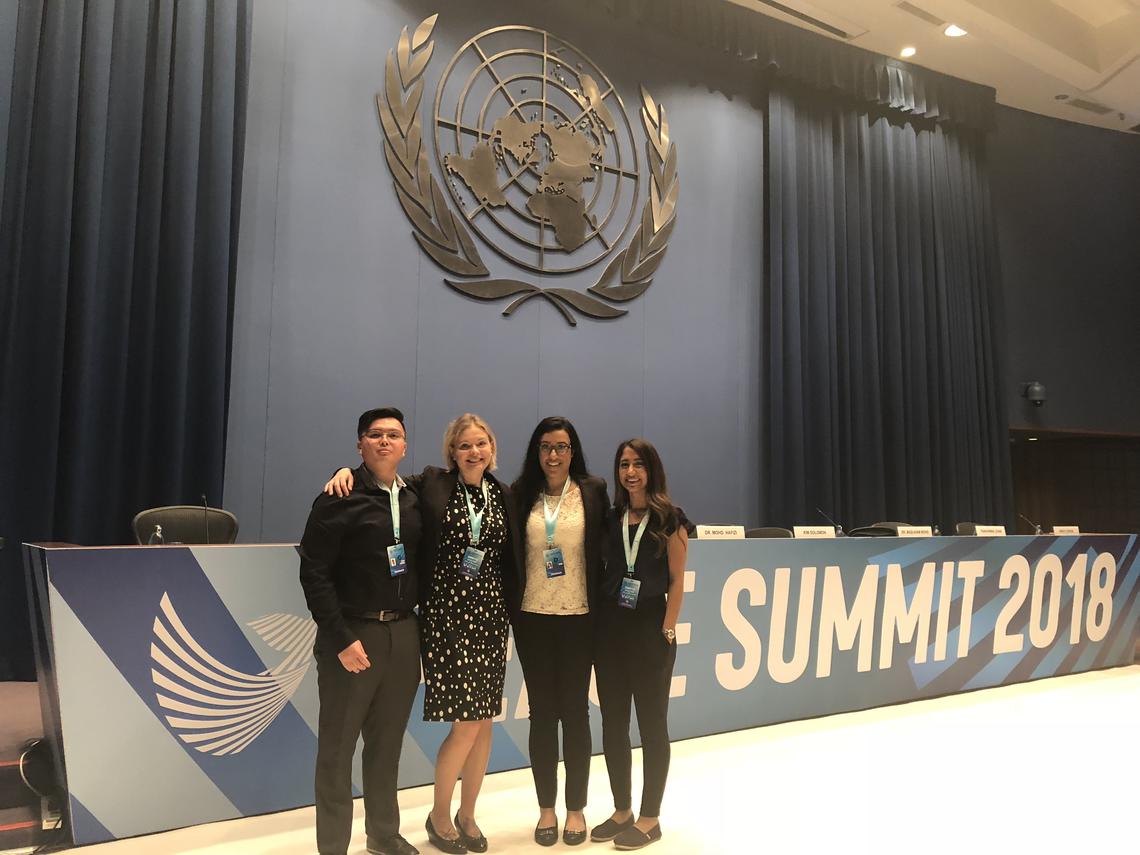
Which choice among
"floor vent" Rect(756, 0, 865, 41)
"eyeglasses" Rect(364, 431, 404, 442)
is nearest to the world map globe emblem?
"floor vent" Rect(756, 0, 865, 41)

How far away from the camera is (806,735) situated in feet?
11.7

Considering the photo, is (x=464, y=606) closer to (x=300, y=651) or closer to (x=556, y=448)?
(x=556, y=448)

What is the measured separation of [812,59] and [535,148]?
114 inches

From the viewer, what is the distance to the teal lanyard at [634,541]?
2.34 meters

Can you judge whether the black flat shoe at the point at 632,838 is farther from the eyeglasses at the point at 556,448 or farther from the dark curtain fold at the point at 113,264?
the dark curtain fold at the point at 113,264

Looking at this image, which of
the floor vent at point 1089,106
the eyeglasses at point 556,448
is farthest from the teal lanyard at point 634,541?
the floor vent at point 1089,106

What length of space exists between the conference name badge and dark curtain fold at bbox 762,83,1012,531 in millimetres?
4756

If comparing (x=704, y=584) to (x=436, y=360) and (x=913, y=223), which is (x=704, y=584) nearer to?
(x=436, y=360)

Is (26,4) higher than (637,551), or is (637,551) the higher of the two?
(26,4)

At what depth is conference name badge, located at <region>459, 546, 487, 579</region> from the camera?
218 cm

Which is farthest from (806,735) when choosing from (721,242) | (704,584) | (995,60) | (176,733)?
(995,60)

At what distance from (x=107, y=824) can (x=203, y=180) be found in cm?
352

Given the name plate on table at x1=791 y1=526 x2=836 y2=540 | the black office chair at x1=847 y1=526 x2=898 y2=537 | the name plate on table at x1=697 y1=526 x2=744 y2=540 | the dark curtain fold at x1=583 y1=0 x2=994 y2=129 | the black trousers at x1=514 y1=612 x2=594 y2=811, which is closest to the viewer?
the black trousers at x1=514 y1=612 x2=594 y2=811

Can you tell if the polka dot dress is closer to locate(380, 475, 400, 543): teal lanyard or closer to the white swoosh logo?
locate(380, 475, 400, 543): teal lanyard
